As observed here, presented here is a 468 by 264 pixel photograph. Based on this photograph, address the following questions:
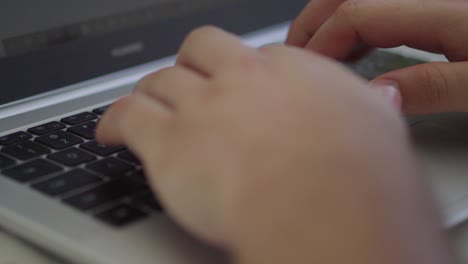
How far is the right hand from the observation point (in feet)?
1.77

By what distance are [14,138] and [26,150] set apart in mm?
33

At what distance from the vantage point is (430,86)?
538mm

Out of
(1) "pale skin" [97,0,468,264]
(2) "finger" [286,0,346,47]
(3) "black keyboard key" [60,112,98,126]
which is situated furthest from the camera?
(2) "finger" [286,0,346,47]

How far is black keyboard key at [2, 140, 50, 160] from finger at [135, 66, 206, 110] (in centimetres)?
11

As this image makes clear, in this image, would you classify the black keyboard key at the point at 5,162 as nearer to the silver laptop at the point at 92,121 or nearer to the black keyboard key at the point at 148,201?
the silver laptop at the point at 92,121

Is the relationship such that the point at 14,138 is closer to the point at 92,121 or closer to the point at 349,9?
the point at 92,121

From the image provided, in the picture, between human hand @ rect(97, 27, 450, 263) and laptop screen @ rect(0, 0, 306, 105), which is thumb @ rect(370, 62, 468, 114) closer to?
human hand @ rect(97, 27, 450, 263)

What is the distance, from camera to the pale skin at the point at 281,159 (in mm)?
335

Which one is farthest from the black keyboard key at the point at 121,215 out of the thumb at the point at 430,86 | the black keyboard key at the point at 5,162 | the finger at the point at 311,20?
the finger at the point at 311,20

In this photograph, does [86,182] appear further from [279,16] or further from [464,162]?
[279,16]

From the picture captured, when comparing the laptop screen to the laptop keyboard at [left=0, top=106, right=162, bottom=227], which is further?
the laptop screen

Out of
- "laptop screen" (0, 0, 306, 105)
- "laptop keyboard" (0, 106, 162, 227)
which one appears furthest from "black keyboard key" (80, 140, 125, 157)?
"laptop screen" (0, 0, 306, 105)

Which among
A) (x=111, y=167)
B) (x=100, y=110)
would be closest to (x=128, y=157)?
(x=111, y=167)

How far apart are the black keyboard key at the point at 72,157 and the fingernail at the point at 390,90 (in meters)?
0.22
